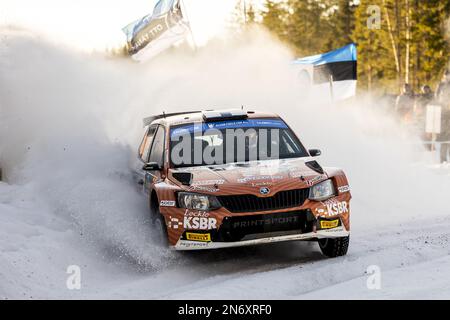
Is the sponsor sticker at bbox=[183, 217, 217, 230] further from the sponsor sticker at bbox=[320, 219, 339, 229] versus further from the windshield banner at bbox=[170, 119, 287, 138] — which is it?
the windshield banner at bbox=[170, 119, 287, 138]

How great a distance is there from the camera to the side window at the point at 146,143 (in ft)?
31.6

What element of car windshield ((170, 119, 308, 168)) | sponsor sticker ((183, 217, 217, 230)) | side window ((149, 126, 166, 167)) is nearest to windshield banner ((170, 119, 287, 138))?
car windshield ((170, 119, 308, 168))

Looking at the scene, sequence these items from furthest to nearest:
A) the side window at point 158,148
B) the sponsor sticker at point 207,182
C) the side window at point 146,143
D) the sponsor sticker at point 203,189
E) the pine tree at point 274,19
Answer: the pine tree at point 274,19 < the side window at point 146,143 < the side window at point 158,148 < the sponsor sticker at point 207,182 < the sponsor sticker at point 203,189

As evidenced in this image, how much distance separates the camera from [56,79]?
1525 cm

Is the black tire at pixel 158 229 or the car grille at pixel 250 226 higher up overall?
the car grille at pixel 250 226

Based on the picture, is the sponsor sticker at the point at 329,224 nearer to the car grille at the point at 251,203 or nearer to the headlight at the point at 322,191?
the headlight at the point at 322,191

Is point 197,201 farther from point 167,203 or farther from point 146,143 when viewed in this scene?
point 146,143

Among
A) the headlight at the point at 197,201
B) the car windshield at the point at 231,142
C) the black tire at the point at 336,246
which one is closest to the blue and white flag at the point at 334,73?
the car windshield at the point at 231,142

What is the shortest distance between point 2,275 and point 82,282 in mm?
835

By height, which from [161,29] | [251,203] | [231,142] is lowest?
[251,203]

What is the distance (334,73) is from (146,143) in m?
11.7

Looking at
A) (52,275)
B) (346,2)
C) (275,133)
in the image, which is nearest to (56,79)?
(275,133)

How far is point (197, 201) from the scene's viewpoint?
24.2ft

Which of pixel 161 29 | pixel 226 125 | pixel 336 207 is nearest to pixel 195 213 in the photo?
pixel 336 207
